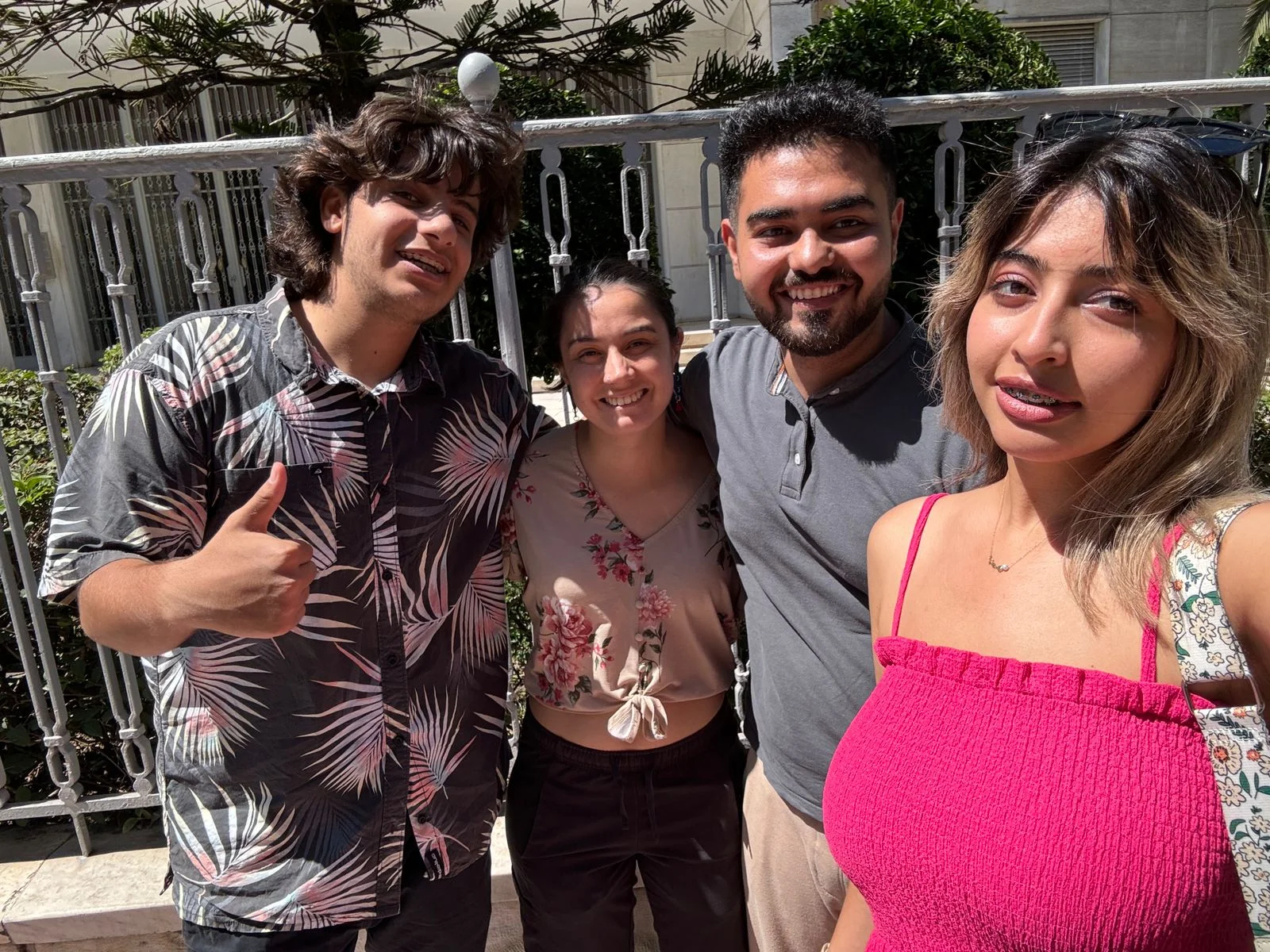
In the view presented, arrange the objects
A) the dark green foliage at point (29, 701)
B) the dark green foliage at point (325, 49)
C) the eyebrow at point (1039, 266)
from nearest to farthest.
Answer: the eyebrow at point (1039, 266) < the dark green foliage at point (29, 701) < the dark green foliage at point (325, 49)

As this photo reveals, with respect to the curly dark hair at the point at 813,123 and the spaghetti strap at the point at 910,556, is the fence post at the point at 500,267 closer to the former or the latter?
the curly dark hair at the point at 813,123

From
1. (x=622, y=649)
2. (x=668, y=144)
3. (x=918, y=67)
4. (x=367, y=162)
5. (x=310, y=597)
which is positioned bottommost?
(x=622, y=649)

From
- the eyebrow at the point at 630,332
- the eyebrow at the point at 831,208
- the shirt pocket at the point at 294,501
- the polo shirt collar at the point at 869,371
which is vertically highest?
the eyebrow at the point at 831,208

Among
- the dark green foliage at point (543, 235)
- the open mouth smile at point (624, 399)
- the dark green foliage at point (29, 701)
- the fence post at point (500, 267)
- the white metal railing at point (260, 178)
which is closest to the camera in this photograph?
the open mouth smile at point (624, 399)

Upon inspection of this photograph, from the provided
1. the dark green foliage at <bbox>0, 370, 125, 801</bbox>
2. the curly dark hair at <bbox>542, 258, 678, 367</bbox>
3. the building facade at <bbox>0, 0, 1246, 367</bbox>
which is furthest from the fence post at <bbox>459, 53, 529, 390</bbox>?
the building facade at <bbox>0, 0, 1246, 367</bbox>

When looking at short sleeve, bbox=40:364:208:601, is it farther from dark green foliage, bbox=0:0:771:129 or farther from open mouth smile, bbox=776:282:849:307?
dark green foliage, bbox=0:0:771:129

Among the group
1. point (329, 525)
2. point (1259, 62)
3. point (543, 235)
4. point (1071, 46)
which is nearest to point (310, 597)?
point (329, 525)

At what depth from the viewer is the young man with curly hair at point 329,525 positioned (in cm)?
162

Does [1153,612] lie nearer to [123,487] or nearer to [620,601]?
[620,601]

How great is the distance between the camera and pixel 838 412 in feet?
5.91

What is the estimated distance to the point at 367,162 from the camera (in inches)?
69.7

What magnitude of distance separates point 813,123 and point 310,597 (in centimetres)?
135

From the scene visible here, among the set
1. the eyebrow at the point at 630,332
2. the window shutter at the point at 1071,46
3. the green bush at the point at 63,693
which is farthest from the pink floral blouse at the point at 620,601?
the window shutter at the point at 1071,46

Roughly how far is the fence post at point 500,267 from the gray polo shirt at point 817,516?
2.24 ft
